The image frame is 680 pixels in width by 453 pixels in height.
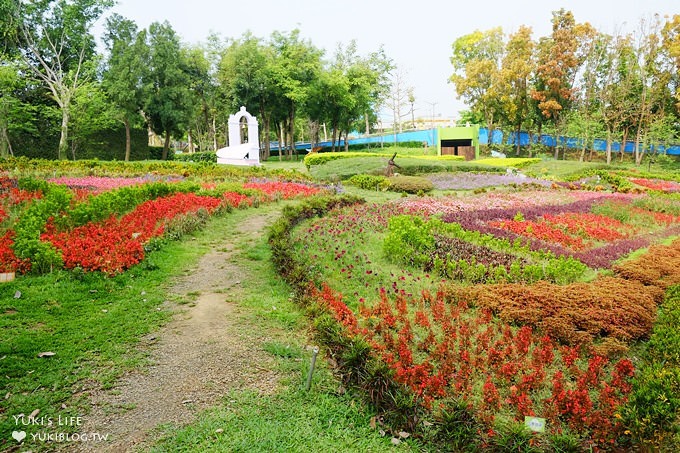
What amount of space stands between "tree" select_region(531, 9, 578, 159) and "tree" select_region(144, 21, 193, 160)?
24.3 m

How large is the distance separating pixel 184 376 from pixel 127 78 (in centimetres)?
2690

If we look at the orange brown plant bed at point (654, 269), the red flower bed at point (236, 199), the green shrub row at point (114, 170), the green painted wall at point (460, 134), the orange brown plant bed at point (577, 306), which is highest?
the green painted wall at point (460, 134)

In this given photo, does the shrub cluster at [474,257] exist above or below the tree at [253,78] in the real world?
below

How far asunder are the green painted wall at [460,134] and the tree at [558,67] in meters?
5.34

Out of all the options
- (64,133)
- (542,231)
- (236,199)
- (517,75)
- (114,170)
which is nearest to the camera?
(542,231)

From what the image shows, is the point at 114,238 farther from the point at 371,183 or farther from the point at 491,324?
the point at 371,183

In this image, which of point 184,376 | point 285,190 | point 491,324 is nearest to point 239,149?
point 285,190

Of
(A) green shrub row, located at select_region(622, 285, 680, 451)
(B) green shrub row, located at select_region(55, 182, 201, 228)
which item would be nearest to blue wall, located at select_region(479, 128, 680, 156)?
(B) green shrub row, located at select_region(55, 182, 201, 228)

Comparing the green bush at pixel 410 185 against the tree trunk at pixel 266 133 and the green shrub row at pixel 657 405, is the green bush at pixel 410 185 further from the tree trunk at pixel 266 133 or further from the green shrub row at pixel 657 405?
the tree trunk at pixel 266 133

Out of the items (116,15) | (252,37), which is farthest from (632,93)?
(116,15)

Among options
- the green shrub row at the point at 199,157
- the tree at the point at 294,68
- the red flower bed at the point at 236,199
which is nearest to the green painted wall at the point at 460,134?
the tree at the point at 294,68

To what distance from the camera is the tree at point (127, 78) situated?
25234 millimetres

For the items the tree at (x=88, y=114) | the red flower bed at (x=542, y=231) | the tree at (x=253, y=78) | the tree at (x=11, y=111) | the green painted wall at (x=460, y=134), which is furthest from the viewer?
the green painted wall at (x=460, y=134)

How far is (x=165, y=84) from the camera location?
26.8m
